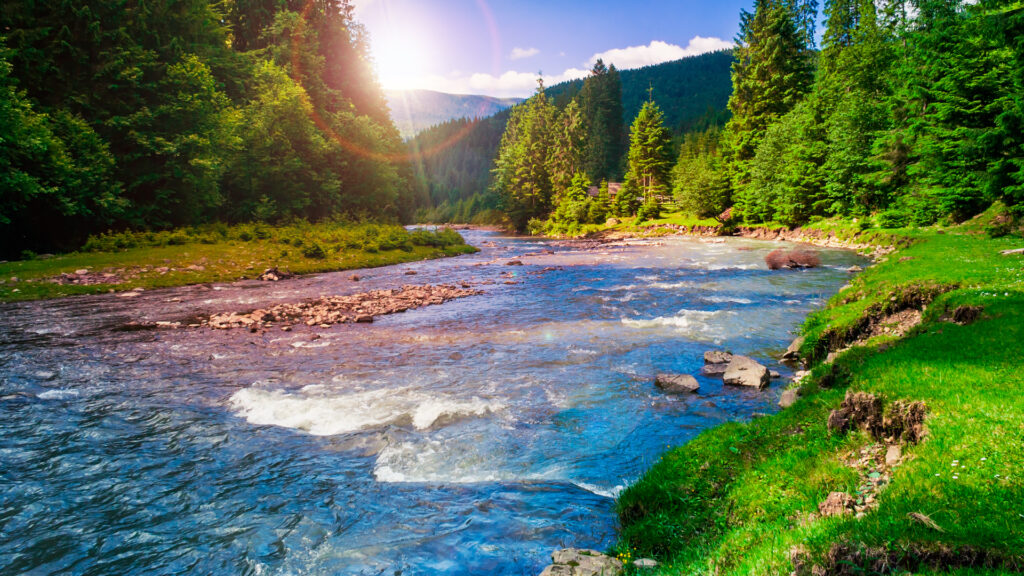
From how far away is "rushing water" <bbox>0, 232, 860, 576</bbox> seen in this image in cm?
570

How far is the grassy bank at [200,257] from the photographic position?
2261 centimetres

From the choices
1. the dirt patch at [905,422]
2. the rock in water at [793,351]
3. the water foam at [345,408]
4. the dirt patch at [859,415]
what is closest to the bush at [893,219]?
the rock in water at [793,351]

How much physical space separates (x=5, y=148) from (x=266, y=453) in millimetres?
25825

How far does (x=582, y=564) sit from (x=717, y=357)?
8.88 metres

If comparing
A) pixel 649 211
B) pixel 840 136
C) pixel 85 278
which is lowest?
pixel 85 278

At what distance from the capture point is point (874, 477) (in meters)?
5.09

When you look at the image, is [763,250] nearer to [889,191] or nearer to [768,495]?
[889,191]

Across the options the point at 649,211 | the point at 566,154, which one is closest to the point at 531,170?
the point at 566,154

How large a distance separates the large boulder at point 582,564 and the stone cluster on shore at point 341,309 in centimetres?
1501

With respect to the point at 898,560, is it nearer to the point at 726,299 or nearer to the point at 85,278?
the point at 726,299

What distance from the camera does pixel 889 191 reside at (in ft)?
116

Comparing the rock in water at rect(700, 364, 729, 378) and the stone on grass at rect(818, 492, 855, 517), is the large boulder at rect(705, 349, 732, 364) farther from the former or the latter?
the stone on grass at rect(818, 492, 855, 517)

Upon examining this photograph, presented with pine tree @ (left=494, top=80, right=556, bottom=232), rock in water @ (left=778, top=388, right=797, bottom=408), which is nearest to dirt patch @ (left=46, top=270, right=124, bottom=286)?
rock in water @ (left=778, top=388, right=797, bottom=408)

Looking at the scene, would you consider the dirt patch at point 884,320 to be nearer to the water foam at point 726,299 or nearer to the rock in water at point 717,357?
the rock in water at point 717,357
